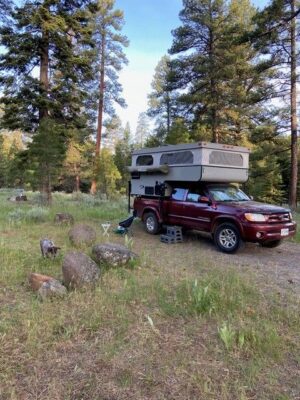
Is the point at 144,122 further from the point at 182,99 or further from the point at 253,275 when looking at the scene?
the point at 253,275

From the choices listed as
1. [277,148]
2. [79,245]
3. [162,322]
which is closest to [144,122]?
[277,148]

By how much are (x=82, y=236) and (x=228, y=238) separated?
340 centimetres

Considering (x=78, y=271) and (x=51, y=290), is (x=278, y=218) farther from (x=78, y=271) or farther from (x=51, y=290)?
(x=51, y=290)

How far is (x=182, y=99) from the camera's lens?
21.4m

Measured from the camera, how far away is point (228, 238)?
26.3ft

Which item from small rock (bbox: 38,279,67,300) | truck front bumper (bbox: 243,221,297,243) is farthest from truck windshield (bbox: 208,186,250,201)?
small rock (bbox: 38,279,67,300)

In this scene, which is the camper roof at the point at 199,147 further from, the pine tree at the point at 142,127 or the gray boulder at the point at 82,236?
the pine tree at the point at 142,127

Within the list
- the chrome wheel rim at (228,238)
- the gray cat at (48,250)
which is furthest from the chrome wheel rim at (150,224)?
the gray cat at (48,250)

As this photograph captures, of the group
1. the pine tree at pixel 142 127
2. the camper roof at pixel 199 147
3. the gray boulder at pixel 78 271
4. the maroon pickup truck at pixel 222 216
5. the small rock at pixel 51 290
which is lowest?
the small rock at pixel 51 290

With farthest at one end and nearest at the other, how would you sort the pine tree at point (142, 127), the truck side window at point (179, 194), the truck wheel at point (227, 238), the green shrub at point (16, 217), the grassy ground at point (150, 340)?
the pine tree at point (142, 127) < the green shrub at point (16, 217) < the truck side window at point (179, 194) < the truck wheel at point (227, 238) < the grassy ground at point (150, 340)

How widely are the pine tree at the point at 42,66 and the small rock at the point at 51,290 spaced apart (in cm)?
1090

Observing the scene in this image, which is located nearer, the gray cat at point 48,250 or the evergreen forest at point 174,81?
the gray cat at point 48,250

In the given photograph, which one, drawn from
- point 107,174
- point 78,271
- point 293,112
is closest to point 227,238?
point 78,271

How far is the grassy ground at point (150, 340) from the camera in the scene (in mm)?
2799
